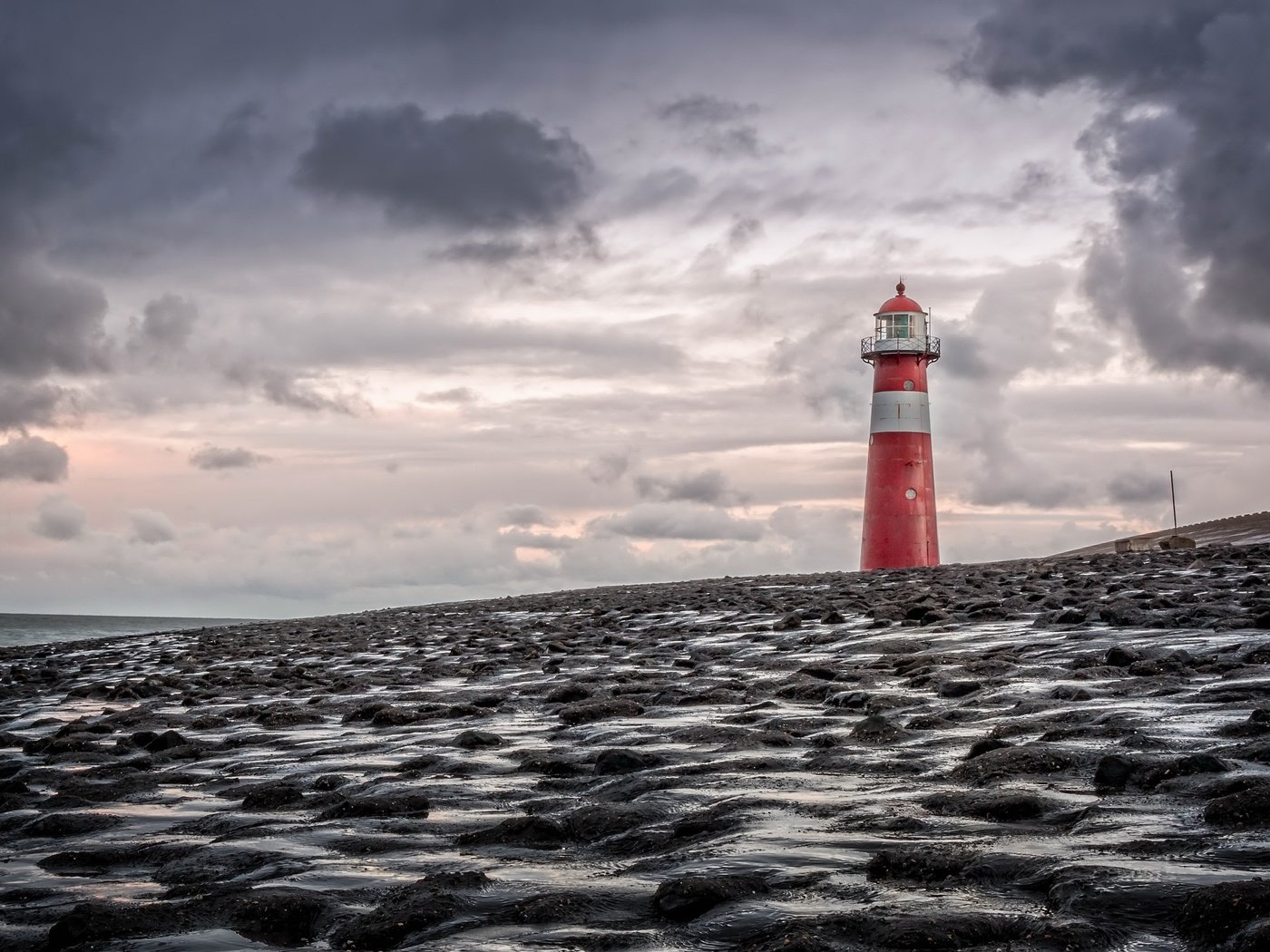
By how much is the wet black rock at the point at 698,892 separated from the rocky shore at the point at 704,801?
0.04ft

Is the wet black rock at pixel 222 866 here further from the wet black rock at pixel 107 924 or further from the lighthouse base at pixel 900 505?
the lighthouse base at pixel 900 505

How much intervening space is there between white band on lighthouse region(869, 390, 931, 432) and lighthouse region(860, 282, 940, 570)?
0.10 ft

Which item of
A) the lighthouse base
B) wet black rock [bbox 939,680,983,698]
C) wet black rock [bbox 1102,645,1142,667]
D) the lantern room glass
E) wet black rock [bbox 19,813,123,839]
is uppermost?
the lantern room glass

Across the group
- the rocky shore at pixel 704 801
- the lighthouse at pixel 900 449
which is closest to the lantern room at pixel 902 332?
the lighthouse at pixel 900 449

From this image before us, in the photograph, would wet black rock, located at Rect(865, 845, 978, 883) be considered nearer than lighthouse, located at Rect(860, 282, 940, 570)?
Yes

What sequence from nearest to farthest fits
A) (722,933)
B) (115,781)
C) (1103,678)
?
(722,933) < (115,781) < (1103,678)

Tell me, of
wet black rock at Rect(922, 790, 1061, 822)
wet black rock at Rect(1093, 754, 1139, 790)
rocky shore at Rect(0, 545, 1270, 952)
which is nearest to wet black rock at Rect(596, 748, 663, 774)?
rocky shore at Rect(0, 545, 1270, 952)

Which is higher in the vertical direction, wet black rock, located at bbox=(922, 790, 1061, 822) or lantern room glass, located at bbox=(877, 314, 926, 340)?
lantern room glass, located at bbox=(877, 314, 926, 340)

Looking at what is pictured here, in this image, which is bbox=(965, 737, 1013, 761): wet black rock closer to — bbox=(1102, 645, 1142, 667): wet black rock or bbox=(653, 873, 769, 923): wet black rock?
bbox=(653, 873, 769, 923): wet black rock

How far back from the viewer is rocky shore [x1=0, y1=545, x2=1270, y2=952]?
12.4ft

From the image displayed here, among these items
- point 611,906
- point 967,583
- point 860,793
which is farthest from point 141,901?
point 967,583

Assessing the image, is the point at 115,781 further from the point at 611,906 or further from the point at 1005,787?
the point at 1005,787

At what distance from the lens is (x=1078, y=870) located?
3.85 m

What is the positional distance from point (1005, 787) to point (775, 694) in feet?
12.9
